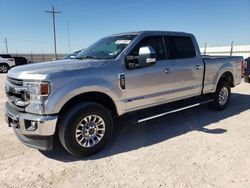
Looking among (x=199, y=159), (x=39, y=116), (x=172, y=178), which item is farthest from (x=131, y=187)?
(x=39, y=116)

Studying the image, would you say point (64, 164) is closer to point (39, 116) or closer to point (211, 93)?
point (39, 116)

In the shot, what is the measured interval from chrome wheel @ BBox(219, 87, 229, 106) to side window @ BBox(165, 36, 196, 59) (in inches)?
62.5

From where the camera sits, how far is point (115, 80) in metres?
4.18

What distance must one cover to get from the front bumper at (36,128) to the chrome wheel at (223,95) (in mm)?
4746

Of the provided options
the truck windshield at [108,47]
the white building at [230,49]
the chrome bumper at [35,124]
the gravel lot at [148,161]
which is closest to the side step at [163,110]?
the gravel lot at [148,161]

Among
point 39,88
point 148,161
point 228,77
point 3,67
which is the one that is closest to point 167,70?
point 148,161

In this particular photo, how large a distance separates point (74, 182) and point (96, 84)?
1.50 meters

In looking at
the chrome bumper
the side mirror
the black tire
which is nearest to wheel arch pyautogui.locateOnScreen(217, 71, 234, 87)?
the black tire

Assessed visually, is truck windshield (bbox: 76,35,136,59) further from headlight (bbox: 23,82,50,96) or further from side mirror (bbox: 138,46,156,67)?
headlight (bbox: 23,82,50,96)

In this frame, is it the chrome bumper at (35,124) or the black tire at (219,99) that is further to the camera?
the black tire at (219,99)

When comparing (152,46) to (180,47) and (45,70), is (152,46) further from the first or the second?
(45,70)

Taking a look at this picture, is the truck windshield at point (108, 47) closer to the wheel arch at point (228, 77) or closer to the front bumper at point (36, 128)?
the front bumper at point (36, 128)

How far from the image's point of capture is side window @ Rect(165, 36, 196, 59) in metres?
5.35

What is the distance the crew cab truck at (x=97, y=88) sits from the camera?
360cm
